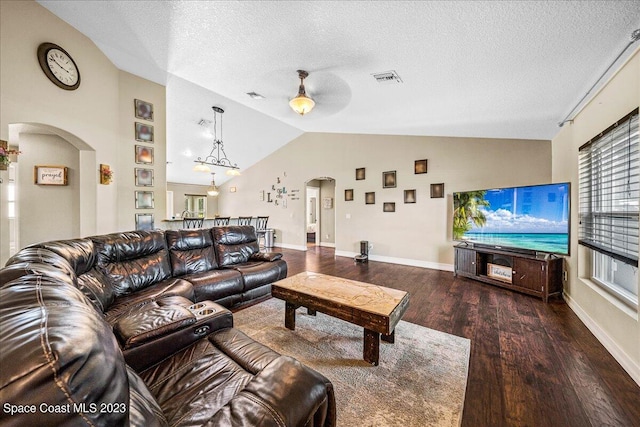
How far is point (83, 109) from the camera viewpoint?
3189 mm

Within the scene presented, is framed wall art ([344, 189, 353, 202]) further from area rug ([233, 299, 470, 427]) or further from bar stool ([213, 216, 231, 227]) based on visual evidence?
area rug ([233, 299, 470, 427])

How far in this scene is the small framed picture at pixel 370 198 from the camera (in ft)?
19.0

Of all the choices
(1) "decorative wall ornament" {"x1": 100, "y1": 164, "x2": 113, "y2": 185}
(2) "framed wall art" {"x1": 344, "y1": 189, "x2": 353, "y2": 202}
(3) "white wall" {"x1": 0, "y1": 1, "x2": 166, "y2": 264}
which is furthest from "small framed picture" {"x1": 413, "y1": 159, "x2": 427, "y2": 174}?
(1) "decorative wall ornament" {"x1": 100, "y1": 164, "x2": 113, "y2": 185}

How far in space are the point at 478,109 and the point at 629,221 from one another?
1.80 m

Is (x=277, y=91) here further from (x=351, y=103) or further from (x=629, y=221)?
(x=629, y=221)

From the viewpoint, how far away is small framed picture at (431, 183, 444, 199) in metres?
4.85

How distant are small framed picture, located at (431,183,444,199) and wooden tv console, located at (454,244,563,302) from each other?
1.08 m

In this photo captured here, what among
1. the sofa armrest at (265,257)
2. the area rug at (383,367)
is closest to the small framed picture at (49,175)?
the sofa armrest at (265,257)

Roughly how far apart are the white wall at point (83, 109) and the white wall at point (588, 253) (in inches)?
211

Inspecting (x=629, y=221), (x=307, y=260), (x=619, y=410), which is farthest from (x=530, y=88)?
(x=307, y=260)

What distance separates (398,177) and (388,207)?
0.69 metres

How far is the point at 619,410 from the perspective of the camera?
1.50 m

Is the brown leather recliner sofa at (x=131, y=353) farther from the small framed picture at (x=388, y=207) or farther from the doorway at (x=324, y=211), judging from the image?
the doorway at (x=324, y=211)

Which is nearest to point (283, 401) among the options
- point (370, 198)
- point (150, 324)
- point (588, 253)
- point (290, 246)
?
point (150, 324)
